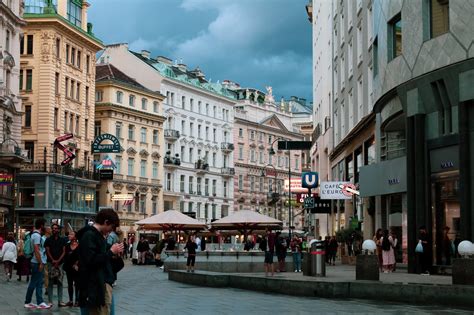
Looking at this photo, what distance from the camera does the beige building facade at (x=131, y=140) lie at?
8231cm

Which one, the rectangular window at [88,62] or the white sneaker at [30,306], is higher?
the rectangular window at [88,62]

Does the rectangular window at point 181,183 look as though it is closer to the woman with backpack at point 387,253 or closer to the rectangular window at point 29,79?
the rectangular window at point 29,79

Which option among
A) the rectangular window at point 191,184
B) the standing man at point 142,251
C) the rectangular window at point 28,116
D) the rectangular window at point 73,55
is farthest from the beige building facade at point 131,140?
the standing man at point 142,251

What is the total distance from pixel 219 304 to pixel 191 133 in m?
82.4

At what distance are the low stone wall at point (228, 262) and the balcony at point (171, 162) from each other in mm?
55459

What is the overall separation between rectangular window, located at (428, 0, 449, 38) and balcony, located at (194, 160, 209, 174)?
74719 mm

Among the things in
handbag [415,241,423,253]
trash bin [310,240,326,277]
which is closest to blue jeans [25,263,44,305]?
trash bin [310,240,326,277]

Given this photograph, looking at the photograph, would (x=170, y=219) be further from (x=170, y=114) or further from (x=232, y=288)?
(x=170, y=114)

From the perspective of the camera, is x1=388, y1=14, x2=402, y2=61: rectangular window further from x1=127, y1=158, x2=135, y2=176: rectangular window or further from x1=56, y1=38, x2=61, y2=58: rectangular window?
x1=127, y1=158, x2=135, y2=176: rectangular window

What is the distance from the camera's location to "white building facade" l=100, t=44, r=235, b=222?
92938mm

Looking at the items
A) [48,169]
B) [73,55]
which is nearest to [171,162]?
[73,55]

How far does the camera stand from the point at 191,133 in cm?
10081

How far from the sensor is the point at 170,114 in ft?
313

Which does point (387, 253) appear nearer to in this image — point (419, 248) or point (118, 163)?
point (419, 248)
